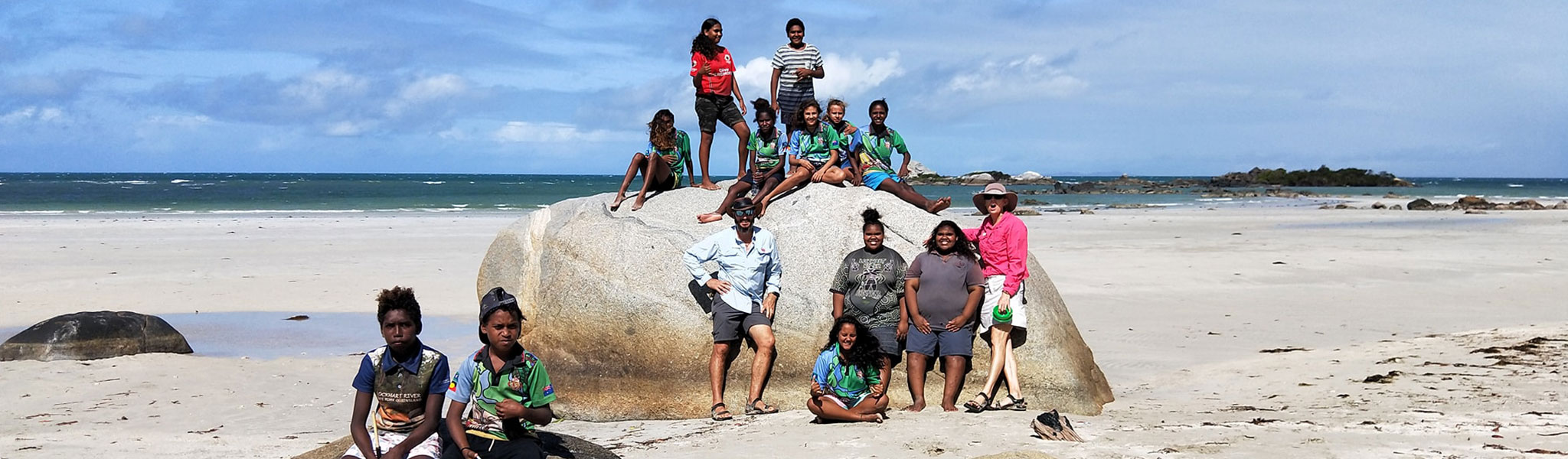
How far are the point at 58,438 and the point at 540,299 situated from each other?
3.22 m

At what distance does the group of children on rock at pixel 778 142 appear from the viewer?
924 centimetres

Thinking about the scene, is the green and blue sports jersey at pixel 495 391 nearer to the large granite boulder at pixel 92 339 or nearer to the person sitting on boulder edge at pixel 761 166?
the person sitting on boulder edge at pixel 761 166

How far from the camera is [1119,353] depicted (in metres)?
11.7

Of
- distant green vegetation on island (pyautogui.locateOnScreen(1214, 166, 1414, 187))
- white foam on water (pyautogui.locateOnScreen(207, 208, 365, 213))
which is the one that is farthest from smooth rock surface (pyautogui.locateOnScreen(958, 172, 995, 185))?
white foam on water (pyautogui.locateOnScreen(207, 208, 365, 213))

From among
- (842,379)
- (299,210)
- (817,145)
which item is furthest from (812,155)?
(299,210)

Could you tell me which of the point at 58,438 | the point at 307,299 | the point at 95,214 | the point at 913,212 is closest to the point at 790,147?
the point at 913,212

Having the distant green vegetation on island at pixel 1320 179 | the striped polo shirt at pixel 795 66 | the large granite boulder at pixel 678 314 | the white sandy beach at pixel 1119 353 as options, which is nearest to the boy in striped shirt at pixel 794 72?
the striped polo shirt at pixel 795 66

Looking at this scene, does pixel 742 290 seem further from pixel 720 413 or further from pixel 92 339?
pixel 92 339

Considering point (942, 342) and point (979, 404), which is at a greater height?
point (942, 342)

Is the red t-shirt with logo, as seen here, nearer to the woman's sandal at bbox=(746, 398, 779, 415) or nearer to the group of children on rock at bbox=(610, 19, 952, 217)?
the group of children on rock at bbox=(610, 19, 952, 217)

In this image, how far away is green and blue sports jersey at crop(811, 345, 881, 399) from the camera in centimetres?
754

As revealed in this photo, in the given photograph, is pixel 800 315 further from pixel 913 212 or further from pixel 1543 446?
pixel 1543 446

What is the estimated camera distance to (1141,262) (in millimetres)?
20422

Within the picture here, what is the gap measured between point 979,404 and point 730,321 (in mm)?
Result: 1726
